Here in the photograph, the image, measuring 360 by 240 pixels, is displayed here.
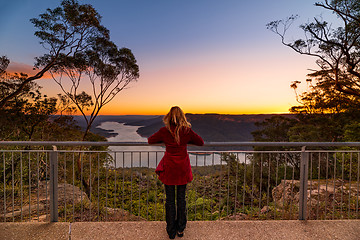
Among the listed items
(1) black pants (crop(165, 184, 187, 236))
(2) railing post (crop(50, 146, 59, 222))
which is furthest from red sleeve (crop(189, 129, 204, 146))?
(2) railing post (crop(50, 146, 59, 222))

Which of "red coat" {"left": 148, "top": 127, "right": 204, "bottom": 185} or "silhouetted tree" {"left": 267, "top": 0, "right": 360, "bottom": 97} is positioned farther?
"silhouetted tree" {"left": 267, "top": 0, "right": 360, "bottom": 97}

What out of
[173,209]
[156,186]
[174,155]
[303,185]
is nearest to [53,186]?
[156,186]

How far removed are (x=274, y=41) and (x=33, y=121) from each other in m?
20.2

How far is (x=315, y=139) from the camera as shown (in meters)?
19.0

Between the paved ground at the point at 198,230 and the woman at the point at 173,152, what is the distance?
42 cm

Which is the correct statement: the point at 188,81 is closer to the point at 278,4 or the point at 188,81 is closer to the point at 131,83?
the point at 131,83

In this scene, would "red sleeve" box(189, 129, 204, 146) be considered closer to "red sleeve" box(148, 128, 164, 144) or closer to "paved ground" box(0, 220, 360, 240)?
"red sleeve" box(148, 128, 164, 144)

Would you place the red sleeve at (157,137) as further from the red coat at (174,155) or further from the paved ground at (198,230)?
the paved ground at (198,230)

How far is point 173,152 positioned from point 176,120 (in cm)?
40

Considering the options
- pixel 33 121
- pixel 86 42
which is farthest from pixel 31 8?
pixel 33 121

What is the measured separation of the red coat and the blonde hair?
55 millimetres

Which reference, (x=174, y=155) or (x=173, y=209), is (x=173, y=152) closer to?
(x=174, y=155)

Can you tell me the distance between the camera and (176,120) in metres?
2.56

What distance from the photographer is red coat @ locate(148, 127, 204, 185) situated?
8.50 feet
